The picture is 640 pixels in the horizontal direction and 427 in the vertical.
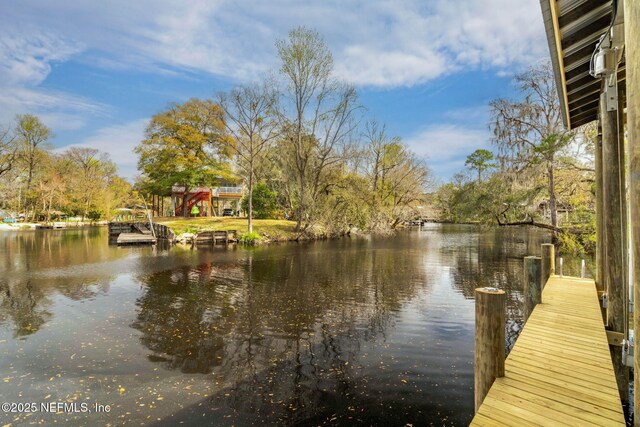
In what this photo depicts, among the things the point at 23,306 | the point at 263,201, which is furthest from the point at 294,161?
the point at 23,306

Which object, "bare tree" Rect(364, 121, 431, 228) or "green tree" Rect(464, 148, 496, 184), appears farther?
"green tree" Rect(464, 148, 496, 184)

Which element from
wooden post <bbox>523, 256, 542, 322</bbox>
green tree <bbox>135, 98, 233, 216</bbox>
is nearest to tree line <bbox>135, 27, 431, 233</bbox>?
green tree <bbox>135, 98, 233, 216</bbox>

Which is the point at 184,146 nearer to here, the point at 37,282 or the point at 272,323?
the point at 37,282

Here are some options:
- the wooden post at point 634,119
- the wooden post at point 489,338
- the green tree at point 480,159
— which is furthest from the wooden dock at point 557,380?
the green tree at point 480,159

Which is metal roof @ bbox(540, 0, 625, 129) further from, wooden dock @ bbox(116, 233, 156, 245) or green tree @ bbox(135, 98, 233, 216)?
green tree @ bbox(135, 98, 233, 216)

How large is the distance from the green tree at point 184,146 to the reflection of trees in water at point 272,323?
2500 cm

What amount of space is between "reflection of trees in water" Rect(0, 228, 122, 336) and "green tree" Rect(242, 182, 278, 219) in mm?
17546

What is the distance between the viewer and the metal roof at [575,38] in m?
4.12

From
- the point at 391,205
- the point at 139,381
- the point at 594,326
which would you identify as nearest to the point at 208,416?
the point at 139,381

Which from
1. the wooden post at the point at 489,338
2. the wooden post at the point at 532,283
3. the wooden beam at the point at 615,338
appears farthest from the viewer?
the wooden post at the point at 532,283

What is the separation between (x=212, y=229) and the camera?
93.5 feet

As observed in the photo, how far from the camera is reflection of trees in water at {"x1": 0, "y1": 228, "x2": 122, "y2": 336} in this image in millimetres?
8398

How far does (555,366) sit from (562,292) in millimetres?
4527

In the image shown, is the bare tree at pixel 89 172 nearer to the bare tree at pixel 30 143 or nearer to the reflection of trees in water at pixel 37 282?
the bare tree at pixel 30 143
